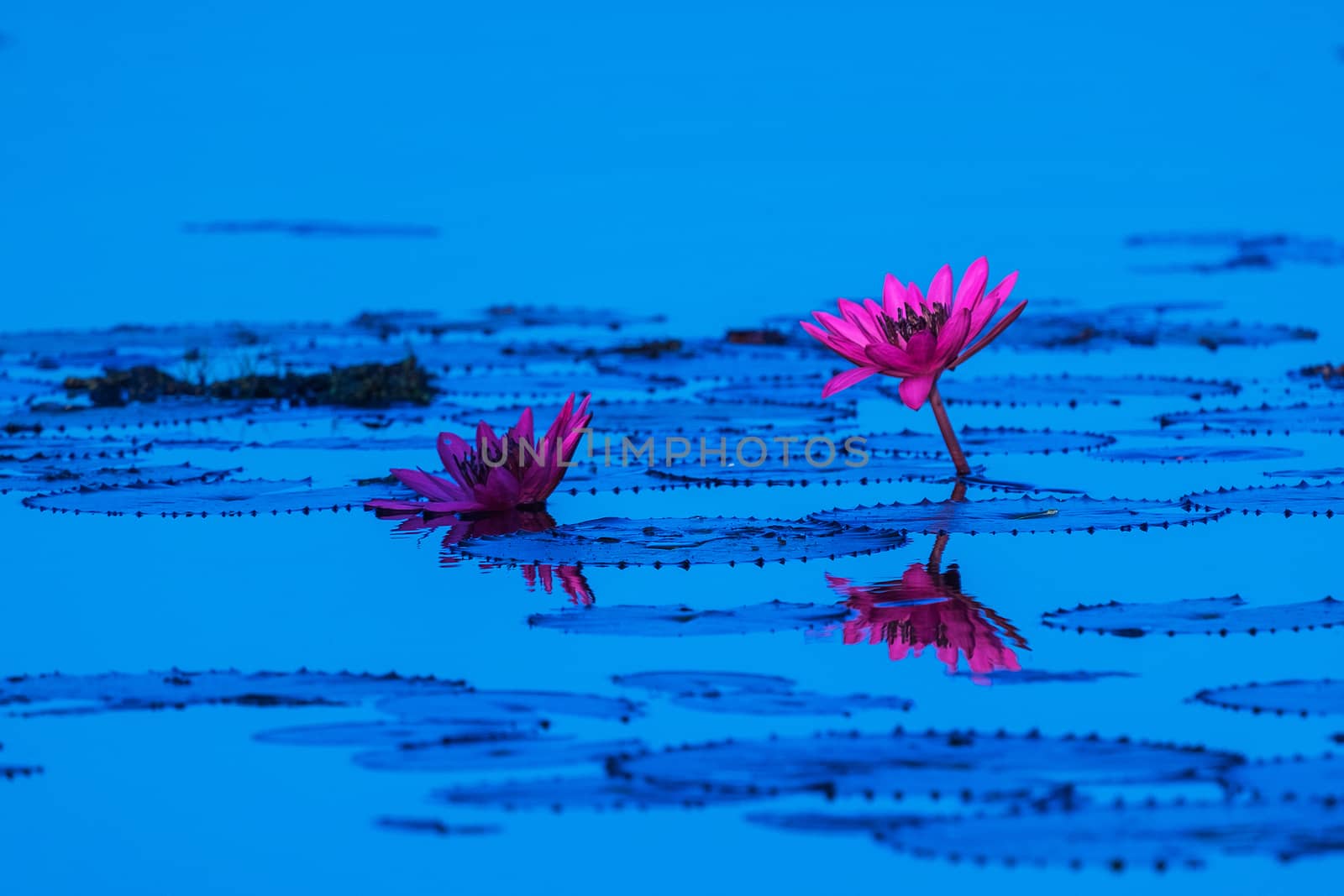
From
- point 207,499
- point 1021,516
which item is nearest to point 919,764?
point 1021,516

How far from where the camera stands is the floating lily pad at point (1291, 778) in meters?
3.12

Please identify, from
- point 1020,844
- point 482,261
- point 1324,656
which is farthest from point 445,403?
point 482,261

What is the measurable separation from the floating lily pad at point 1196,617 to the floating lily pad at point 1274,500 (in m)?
1.13

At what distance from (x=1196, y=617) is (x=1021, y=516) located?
1214 mm

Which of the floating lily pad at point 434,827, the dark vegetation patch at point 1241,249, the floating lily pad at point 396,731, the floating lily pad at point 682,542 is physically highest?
the dark vegetation patch at point 1241,249

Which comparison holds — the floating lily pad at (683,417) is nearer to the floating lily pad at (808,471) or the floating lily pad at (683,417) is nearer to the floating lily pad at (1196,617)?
the floating lily pad at (808,471)

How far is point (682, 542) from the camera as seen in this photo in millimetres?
5203

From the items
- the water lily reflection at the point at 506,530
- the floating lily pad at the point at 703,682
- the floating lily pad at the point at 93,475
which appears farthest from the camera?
the floating lily pad at the point at 93,475

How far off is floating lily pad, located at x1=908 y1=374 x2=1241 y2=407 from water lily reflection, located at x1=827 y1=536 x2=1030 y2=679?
11.9 ft

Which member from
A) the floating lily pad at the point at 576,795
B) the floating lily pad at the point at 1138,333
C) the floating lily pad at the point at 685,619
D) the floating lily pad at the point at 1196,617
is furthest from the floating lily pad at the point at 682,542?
the floating lily pad at the point at 1138,333

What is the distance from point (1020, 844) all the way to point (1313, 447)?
436cm

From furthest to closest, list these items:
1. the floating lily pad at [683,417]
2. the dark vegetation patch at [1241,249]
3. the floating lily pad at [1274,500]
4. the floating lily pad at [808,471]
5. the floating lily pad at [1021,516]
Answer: the dark vegetation patch at [1241,249] → the floating lily pad at [683,417] → the floating lily pad at [808,471] → the floating lily pad at [1274,500] → the floating lily pad at [1021,516]

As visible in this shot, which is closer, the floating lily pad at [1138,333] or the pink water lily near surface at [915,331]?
the pink water lily near surface at [915,331]

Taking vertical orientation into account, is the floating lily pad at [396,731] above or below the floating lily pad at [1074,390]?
below
